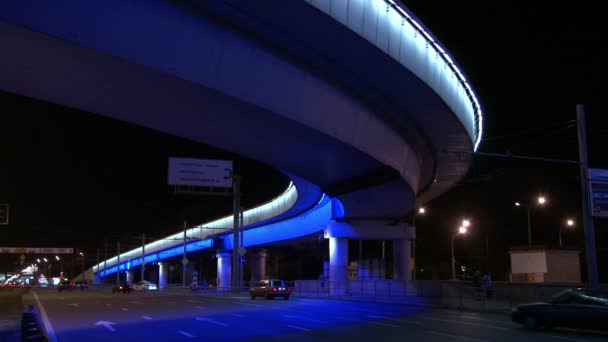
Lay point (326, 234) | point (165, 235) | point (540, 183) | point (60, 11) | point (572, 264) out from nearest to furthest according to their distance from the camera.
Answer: point (60, 11) < point (572, 264) < point (326, 234) < point (540, 183) < point (165, 235)

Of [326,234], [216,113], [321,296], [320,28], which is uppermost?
[320,28]

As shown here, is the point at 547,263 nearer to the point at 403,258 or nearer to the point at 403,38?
the point at 403,258

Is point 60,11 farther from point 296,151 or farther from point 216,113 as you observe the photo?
point 296,151

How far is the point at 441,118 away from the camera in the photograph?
1031 inches

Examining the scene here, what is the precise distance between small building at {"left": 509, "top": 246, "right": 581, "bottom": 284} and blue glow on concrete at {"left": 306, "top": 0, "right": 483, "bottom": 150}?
44.8 ft

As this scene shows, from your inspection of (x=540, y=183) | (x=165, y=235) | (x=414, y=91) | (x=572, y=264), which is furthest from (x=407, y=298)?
(x=165, y=235)

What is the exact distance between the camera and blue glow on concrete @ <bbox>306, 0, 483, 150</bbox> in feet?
58.6

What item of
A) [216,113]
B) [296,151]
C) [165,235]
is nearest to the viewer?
[216,113]

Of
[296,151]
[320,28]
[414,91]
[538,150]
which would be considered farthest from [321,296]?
[320,28]

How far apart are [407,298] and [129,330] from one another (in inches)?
882

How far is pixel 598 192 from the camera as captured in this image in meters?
24.9

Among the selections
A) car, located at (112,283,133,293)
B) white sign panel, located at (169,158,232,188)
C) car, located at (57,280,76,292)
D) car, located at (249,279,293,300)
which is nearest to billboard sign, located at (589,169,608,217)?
white sign panel, located at (169,158,232,188)

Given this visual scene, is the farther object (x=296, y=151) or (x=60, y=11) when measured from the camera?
(x=296, y=151)

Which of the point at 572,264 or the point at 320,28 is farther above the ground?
the point at 320,28
